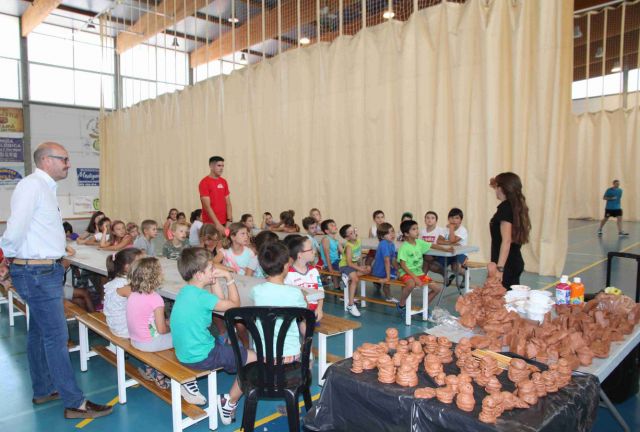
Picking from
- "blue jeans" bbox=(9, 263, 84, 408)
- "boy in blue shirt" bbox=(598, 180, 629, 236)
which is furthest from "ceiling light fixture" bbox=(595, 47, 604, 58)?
"blue jeans" bbox=(9, 263, 84, 408)

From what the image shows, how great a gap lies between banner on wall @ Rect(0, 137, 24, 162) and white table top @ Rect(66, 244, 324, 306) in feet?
42.7

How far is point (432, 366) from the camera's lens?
76.0 inches

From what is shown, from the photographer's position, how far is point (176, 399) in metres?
2.94

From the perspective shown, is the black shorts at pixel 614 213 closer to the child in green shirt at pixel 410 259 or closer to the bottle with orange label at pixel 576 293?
the child in green shirt at pixel 410 259

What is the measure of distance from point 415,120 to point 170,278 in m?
5.78

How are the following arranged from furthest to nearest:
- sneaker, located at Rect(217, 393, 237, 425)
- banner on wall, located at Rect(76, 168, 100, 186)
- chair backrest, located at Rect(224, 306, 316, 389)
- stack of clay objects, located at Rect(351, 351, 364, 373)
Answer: banner on wall, located at Rect(76, 168, 100, 186) < sneaker, located at Rect(217, 393, 237, 425) < chair backrest, located at Rect(224, 306, 316, 389) < stack of clay objects, located at Rect(351, 351, 364, 373)

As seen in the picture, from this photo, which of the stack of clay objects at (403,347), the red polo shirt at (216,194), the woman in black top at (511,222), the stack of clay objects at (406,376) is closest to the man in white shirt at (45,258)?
the stack of clay objects at (403,347)

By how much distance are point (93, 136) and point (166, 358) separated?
1763cm

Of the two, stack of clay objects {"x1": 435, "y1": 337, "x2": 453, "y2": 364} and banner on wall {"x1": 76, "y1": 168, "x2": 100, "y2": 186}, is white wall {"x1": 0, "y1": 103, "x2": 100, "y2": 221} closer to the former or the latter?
banner on wall {"x1": 76, "y1": 168, "x2": 100, "y2": 186}

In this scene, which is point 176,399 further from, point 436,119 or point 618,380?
point 436,119

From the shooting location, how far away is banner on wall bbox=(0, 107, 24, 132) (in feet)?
53.1

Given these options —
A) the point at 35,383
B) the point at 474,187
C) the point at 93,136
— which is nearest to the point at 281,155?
the point at 474,187

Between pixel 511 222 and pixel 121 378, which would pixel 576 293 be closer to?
pixel 511 222

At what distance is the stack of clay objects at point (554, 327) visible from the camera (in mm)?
2133
